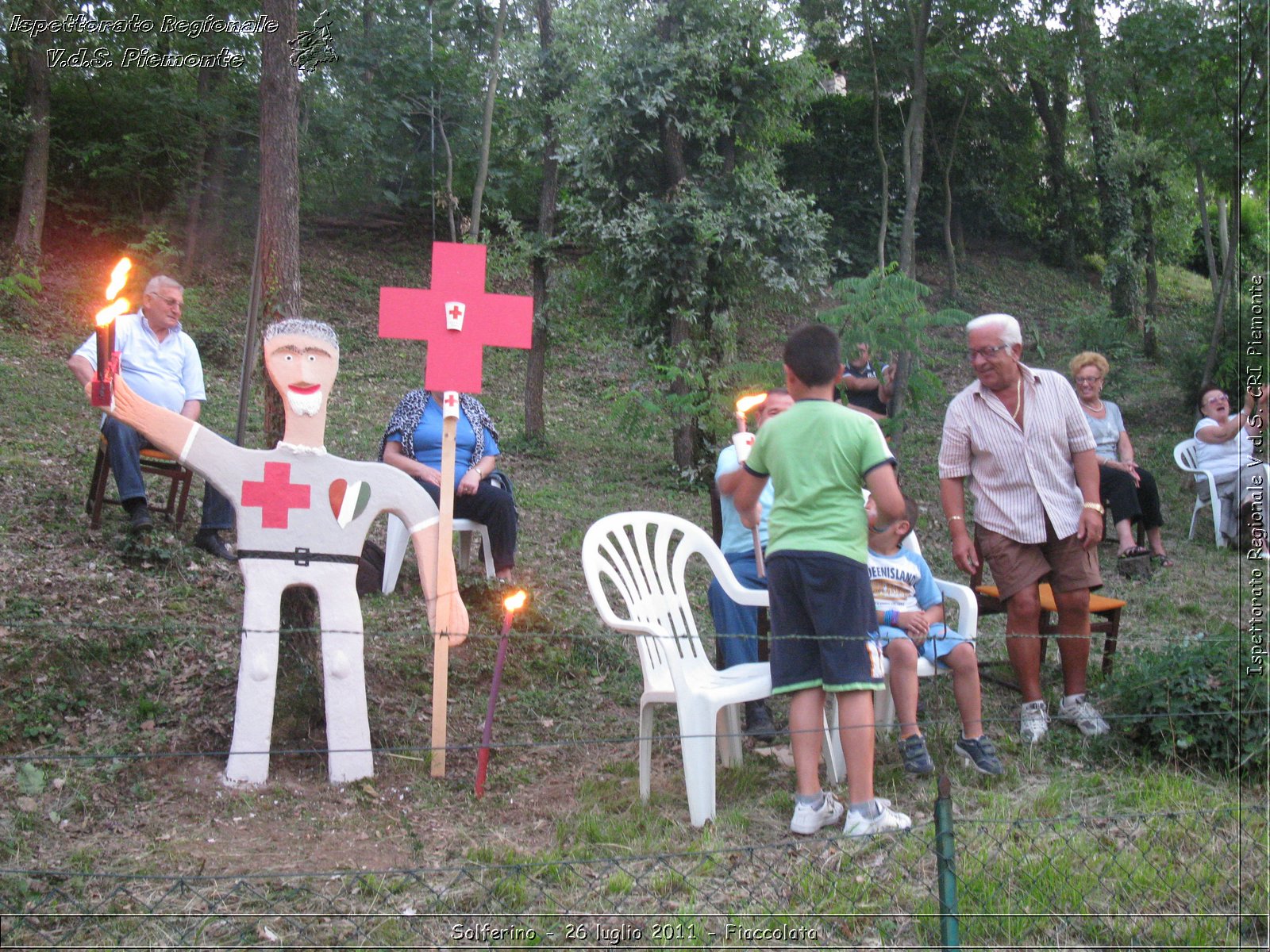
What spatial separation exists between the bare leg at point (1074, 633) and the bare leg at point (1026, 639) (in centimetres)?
11

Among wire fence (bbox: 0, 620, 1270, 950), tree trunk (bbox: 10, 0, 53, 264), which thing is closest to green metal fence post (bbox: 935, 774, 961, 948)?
wire fence (bbox: 0, 620, 1270, 950)

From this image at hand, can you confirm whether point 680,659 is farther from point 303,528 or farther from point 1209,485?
point 1209,485

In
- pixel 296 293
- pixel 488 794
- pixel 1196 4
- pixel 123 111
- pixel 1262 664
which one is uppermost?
pixel 1196 4

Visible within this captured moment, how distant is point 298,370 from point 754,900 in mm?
2334

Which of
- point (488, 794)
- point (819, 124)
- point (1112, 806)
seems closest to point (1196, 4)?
point (819, 124)

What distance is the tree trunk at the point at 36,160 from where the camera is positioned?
1138 centimetres

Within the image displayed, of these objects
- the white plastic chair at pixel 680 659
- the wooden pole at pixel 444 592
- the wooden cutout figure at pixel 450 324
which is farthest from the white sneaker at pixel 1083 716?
the wooden cutout figure at pixel 450 324

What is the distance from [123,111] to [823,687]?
13.7 meters

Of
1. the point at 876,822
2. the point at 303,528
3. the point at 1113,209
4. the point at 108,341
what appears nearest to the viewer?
the point at 876,822

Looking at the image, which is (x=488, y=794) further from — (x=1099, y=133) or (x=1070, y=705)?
(x=1099, y=133)

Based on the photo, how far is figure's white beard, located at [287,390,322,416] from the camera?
3898 mm

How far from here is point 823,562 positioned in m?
3.25

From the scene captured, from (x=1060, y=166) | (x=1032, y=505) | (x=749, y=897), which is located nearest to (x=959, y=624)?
(x=1032, y=505)

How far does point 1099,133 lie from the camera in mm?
16266
